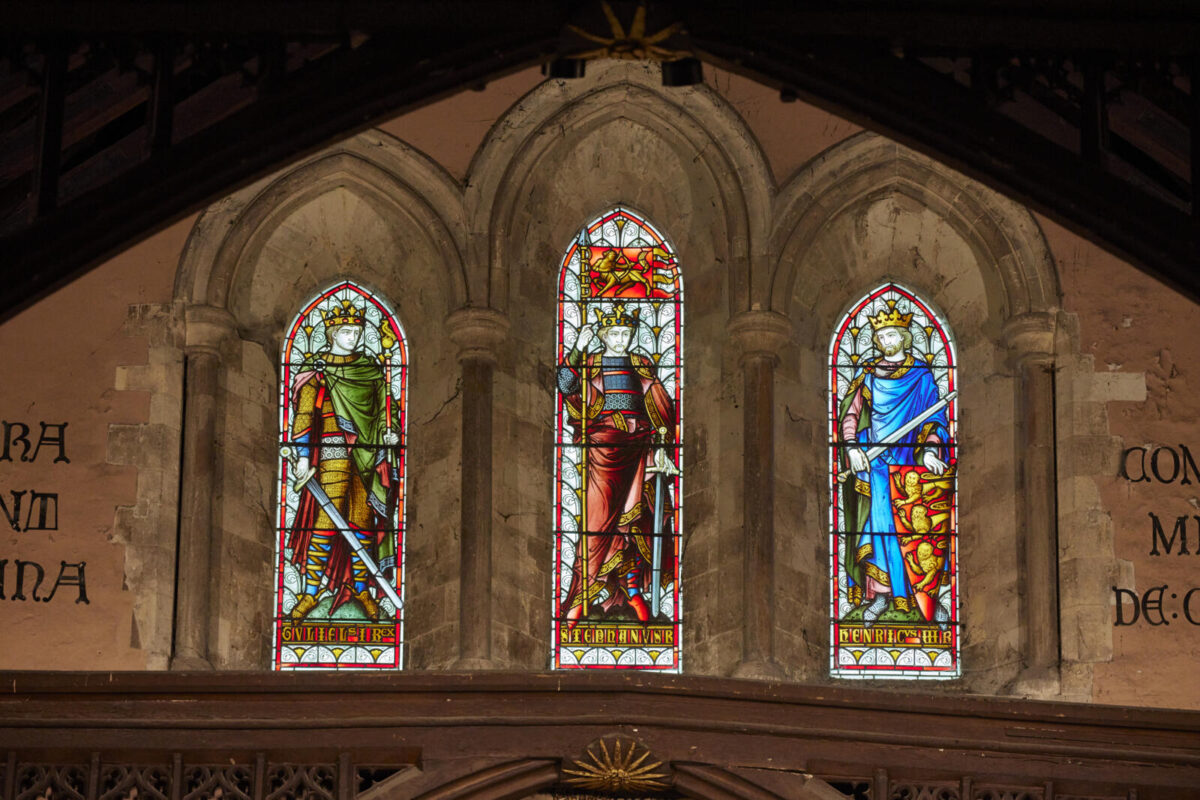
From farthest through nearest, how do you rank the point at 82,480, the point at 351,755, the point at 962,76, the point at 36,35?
the point at 82,480 < the point at 351,755 < the point at 962,76 < the point at 36,35

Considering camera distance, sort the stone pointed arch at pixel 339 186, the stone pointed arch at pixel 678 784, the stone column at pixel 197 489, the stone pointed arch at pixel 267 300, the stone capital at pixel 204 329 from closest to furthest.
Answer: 1. the stone pointed arch at pixel 678 784
2. the stone column at pixel 197 489
3. the stone pointed arch at pixel 267 300
4. the stone capital at pixel 204 329
5. the stone pointed arch at pixel 339 186

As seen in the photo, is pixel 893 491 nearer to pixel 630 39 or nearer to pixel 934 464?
pixel 934 464

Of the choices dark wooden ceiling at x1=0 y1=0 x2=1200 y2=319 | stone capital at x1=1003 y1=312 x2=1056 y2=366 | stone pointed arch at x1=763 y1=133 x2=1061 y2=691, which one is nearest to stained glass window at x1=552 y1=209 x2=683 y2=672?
stone pointed arch at x1=763 y1=133 x2=1061 y2=691

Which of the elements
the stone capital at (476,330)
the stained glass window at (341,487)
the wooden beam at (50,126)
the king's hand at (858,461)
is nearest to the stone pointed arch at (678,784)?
the stained glass window at (341,487)

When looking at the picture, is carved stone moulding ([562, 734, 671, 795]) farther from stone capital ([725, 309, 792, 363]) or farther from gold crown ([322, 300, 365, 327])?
gold crown ([322, 300, 365, 327])

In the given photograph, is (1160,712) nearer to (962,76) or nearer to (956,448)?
(956,448)

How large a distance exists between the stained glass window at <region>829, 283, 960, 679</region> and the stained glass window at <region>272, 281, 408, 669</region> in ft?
6.08

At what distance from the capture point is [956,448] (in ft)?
41.4

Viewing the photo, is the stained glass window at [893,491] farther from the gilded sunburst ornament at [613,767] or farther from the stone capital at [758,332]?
the gilded sunburst ornament at [613,767]

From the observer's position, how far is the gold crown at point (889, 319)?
12.8 m

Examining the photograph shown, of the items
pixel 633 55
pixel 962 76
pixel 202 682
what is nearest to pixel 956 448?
pixel 962 76

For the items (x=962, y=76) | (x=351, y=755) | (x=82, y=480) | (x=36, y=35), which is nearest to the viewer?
(x=36, y=35)

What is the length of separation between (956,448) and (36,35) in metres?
5.82

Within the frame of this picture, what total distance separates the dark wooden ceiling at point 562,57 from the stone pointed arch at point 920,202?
14.6 ft
